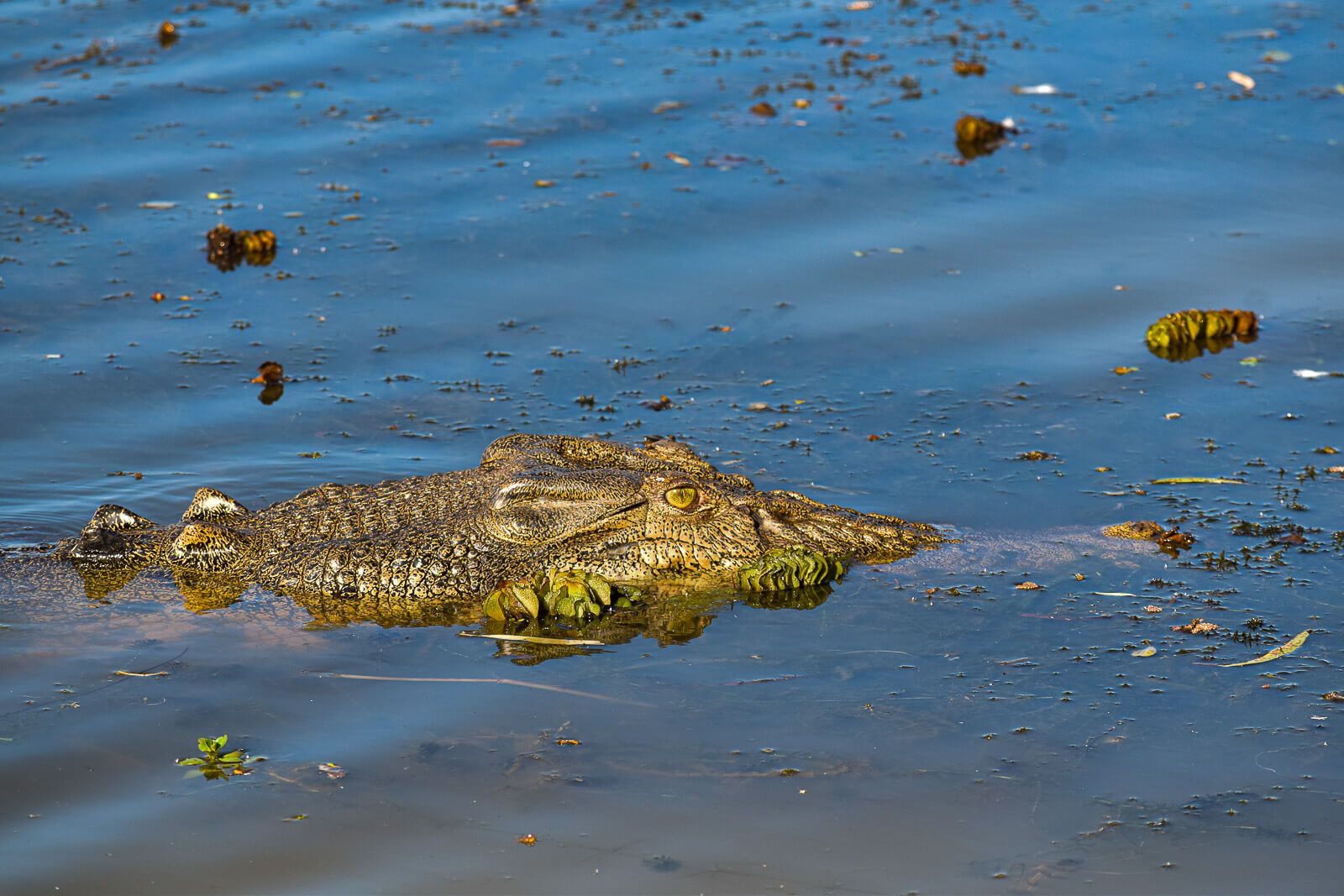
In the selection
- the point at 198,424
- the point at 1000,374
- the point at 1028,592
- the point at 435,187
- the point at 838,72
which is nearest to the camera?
the point at 1028,592

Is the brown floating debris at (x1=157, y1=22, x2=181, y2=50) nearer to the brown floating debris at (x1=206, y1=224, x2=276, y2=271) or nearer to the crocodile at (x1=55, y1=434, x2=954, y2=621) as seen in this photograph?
the brown floating debris at (x1=206, y1=224, x2=276, y2=271)

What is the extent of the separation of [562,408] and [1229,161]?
6657mm

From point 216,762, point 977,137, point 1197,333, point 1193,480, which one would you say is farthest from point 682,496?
point 977,137

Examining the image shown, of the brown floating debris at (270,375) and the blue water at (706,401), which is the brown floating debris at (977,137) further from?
the brown floating debris at (270,375)

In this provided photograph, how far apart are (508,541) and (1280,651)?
321cm

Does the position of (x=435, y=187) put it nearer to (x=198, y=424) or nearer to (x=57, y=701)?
(x=198, y=424)

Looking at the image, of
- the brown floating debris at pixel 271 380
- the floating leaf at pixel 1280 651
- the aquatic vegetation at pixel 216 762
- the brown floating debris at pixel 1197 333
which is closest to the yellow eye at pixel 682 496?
the aquatic vegetation at pixel 216 762

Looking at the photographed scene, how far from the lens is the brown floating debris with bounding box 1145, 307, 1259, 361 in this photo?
8641mm

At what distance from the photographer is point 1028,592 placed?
5.98 m

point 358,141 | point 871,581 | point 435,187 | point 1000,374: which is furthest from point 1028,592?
point 358,141

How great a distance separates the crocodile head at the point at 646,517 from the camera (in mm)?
5859

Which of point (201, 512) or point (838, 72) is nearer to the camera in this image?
point (201, 512)

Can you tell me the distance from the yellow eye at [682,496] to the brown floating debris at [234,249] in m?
5.24

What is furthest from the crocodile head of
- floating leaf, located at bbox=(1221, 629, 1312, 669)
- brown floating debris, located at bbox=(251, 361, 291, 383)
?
brown floating debris, located at bbox=(251, 361, 291, 383)
